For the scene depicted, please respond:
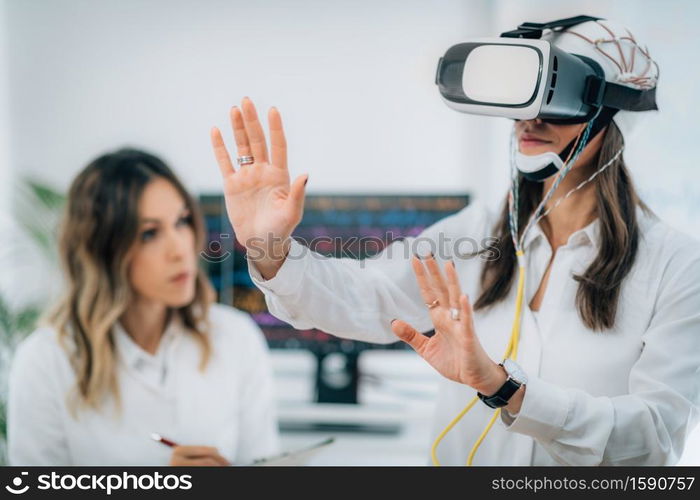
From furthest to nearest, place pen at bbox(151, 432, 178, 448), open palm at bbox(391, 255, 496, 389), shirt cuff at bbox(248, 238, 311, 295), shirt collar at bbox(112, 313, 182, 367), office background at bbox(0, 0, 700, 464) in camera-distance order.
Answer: shirt collar at bbox(112, 313, 182, 367) → pen at bbox(151, 432, 178, 448) → office background at bbox(0, 0, 700, 464) → shirt cuff at bbox(248, 238, 311, 295) → open palm at bbox(391, 255, 496, 389)

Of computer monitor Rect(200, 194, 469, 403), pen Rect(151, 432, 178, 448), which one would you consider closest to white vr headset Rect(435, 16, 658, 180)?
pen Rect(151, 432, 178, 448)

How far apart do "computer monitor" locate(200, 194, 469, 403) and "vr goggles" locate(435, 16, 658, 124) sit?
104 centimetres

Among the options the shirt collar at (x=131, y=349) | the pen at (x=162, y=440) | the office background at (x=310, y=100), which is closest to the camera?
the office background at (x=310, y=100)

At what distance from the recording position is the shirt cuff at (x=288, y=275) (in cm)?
95

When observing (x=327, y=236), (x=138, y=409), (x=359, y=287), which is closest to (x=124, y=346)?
(x=138, y=409)

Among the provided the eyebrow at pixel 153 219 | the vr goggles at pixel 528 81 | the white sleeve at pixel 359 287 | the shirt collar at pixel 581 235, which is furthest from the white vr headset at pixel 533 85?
the eyebrow at pixel 153 219

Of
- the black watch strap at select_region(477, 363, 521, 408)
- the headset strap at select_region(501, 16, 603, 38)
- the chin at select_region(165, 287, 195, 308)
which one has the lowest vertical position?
the chin at select_region(165, 287, 195, 308)

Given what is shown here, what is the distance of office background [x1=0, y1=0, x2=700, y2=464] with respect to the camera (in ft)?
4.10

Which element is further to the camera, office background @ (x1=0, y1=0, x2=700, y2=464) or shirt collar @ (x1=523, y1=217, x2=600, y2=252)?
office background @ (x1=0, y1=0, x2=700, y2=464)

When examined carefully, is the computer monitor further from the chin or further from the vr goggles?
the vr goggles

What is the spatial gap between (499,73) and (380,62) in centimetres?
105

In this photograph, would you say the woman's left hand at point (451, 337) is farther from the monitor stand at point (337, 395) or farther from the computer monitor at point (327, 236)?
the monitor stand at point (337, 395)
